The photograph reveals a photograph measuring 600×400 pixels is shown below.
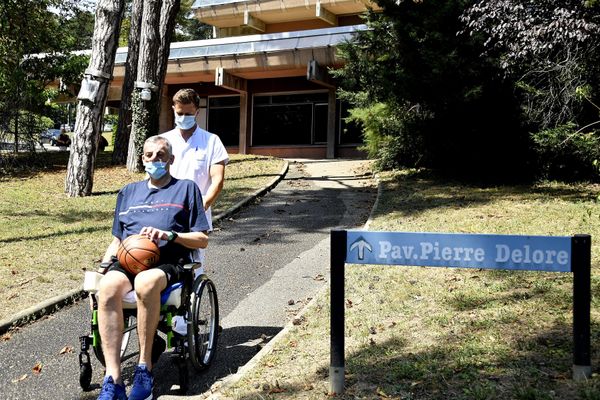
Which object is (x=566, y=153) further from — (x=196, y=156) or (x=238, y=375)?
(x=238, y=375)

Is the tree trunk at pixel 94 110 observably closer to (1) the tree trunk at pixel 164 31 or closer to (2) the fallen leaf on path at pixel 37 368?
(1) the tree trunk at pixel 164 31

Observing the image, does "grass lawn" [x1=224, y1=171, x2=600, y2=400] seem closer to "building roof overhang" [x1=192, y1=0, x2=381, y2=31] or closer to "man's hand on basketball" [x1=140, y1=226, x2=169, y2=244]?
"man's hand on basketball" [x1=140, y1=226, x2=169, y2=244]

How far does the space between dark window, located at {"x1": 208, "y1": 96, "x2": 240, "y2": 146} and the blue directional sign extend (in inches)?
1050

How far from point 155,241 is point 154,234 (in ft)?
0.25

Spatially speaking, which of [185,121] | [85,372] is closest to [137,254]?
[85,372]

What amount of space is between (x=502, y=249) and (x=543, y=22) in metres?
8.18

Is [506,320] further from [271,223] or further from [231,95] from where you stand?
[231,95]

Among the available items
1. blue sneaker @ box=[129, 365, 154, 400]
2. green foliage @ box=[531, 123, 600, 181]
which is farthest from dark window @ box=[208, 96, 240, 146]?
blue sneaker @ box=[129, 365, 154, 400]

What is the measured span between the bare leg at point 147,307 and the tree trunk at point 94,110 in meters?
11.1

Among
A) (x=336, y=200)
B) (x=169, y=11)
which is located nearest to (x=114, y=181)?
(x=169, y=11)

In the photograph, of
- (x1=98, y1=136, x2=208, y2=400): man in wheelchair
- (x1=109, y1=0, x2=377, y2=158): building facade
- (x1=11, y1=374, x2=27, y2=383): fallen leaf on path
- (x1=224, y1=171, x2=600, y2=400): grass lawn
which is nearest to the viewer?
(x1=224, y1=171, x2=600, y2=400): grass lawn

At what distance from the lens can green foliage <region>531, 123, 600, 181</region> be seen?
13.1m

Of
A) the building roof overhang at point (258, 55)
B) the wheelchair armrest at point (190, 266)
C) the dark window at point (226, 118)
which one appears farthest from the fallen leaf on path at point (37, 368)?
the dark window at point (226, 118)

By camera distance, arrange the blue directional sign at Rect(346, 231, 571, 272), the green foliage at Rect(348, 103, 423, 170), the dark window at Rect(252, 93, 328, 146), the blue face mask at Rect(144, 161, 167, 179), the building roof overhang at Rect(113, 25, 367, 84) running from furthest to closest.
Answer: the dark window at Rect(252, 93, 328, 146), the building roof overhang at Rect(113, 25, 367, 84), the green foliage at Rect(348, 103, 423, 170), the blue face mask at Rect(144, 161, 167, 179), the blue directional sign at Rect(346, 231, 571, 272)
